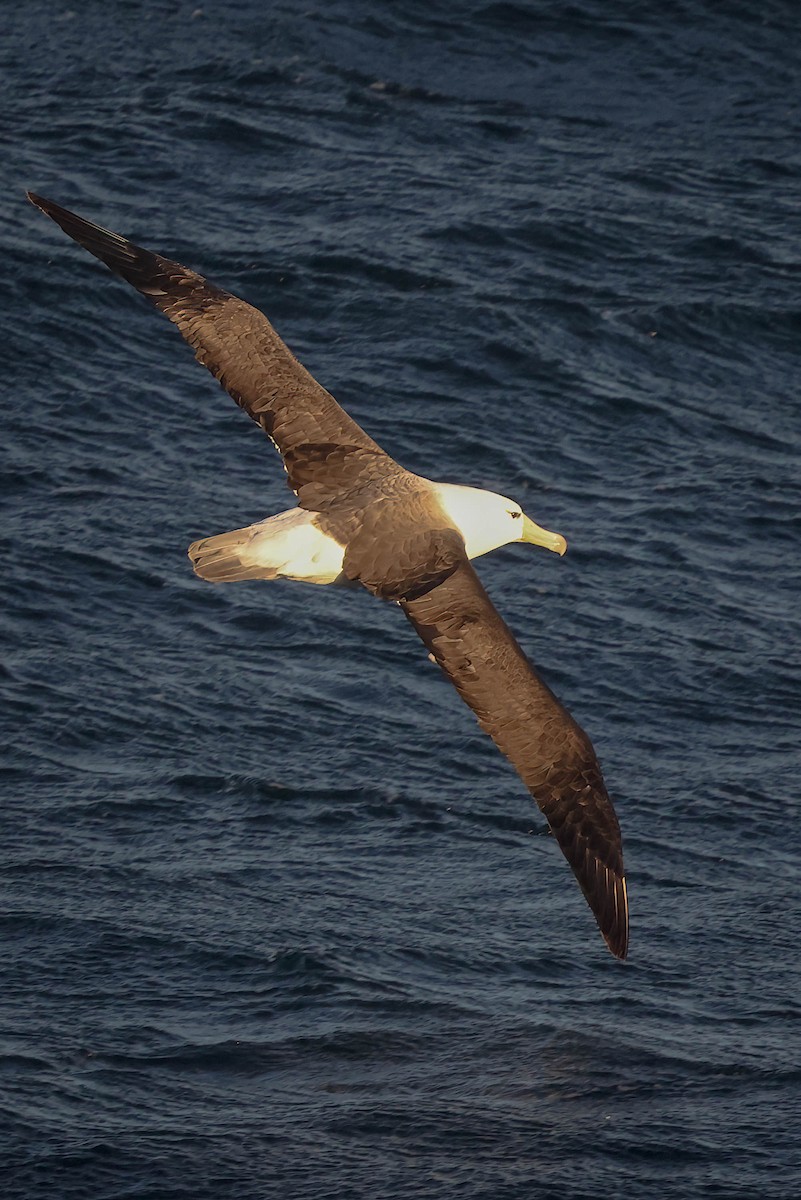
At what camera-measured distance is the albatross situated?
39.2ft

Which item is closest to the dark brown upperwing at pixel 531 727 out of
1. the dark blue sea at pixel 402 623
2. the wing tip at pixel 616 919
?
the wing tip at pixel 616 919

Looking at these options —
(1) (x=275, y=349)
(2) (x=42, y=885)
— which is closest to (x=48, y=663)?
(2) (x=42, y=885)

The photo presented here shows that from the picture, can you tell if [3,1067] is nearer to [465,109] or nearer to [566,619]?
[566,619]

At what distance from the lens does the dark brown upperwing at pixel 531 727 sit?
11.9 meters

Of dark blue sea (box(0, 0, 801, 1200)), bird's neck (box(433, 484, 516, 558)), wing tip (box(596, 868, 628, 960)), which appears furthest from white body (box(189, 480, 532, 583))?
dark blue sea (box(0, 0, 801, 1200))

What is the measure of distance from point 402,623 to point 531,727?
24.3 ft

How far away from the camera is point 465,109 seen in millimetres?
25844

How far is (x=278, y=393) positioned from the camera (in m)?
12.8

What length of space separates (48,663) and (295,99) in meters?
10.2

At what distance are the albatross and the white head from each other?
0.01 metres

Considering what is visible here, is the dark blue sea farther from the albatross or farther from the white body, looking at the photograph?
the white body

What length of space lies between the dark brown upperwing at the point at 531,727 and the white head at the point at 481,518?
61cm

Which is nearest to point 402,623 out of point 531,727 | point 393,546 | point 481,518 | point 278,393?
point 481,518

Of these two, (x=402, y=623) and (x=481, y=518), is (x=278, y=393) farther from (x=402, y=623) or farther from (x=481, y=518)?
(x=402, y=623)
